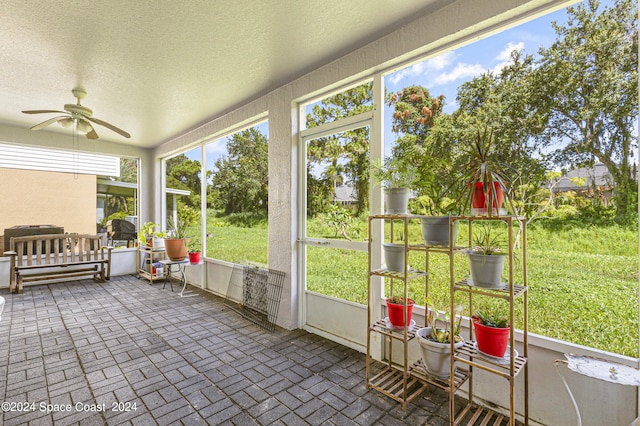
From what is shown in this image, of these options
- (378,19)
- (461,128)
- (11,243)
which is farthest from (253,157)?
(11,243)

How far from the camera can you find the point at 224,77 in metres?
3.29

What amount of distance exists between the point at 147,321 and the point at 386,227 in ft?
9.85

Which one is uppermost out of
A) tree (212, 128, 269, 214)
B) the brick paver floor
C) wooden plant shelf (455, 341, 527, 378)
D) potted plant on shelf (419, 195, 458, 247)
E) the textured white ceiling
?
the textured white ceiling

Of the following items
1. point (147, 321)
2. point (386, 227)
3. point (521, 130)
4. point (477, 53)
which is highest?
point (477, 53)

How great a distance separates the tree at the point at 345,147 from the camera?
287 cm

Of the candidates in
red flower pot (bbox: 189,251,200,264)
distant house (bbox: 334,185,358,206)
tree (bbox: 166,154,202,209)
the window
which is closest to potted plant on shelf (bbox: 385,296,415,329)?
distant house (bbox: 334,185,358,206)

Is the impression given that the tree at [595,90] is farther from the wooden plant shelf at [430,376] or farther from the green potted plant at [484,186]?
the wooden plant shelf at [430,376]

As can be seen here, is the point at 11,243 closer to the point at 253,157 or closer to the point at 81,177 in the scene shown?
the point at 81,177

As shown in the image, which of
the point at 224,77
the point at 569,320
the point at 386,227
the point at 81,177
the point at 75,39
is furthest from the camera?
the point at 81,177

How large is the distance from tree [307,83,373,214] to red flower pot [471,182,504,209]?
119cm

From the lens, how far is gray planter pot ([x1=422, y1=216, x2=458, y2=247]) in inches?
74.7

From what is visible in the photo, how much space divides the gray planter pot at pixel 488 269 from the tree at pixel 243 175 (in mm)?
3020

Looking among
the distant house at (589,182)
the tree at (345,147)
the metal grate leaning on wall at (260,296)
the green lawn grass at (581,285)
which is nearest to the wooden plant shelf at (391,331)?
the green lawn grass at (581,285)

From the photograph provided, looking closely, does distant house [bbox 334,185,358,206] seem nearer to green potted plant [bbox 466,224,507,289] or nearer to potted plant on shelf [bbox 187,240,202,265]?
green potted plant [bbox 466,224,507,289]
